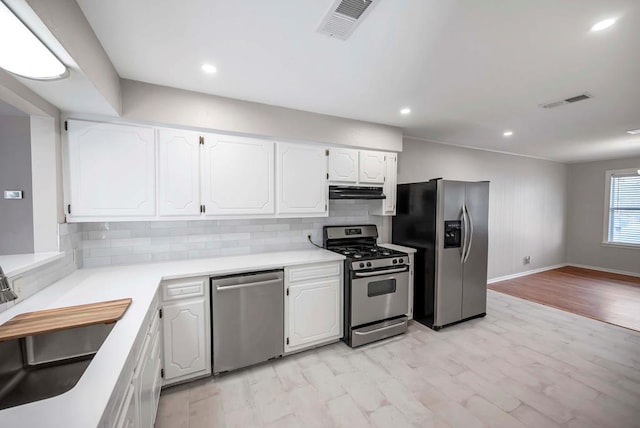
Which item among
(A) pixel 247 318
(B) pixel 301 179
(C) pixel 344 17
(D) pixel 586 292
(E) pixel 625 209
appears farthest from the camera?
(E) pixel 625 209

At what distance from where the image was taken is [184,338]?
2.09 meters

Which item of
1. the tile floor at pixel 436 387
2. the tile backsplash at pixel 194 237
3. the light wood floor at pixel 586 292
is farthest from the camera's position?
the light wood floor at pixel 586 292

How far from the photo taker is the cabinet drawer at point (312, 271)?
99.2 inches

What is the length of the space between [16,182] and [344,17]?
2407mm

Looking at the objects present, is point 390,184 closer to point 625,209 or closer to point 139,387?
point 139,387

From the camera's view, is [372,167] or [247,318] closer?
[247,318]

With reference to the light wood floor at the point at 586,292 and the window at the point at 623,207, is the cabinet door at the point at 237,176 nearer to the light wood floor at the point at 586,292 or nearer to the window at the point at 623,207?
the light wood floor at the point at 586,292

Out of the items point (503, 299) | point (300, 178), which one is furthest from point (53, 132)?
point (503, 299)

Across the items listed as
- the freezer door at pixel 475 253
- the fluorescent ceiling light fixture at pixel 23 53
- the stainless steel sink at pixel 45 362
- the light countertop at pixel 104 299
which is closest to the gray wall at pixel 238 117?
the fluorescent ceiling light fixture at pixel 23 53

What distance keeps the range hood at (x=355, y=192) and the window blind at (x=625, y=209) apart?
6.16 metres

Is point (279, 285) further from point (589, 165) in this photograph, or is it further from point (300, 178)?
point (589, 165)

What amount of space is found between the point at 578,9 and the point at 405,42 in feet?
2.81

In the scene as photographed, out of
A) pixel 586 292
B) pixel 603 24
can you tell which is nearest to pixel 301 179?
pixel 603 24

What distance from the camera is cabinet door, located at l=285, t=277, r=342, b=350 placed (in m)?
2.54
